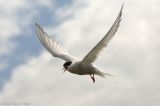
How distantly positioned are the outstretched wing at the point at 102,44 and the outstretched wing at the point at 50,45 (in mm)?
2615

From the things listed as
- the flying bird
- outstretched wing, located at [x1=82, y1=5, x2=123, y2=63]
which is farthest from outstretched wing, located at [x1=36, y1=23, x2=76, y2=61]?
outstretched wing, located at [x1=82, y1=5, x2=123, y2=63]

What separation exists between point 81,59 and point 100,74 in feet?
2.33

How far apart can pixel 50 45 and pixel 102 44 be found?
4.30 meters

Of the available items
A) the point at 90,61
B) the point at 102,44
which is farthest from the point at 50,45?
the point at 102,44

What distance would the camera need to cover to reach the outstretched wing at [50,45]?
17.8 m

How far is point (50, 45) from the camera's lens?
18234 mm

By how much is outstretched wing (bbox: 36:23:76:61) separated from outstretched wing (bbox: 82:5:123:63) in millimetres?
2615

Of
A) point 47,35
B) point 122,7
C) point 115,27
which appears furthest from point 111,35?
point 47,35

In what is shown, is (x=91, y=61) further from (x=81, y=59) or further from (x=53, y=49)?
(x=53, y=49)

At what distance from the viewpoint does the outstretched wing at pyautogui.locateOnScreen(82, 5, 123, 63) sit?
13203 mm

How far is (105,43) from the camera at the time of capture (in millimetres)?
14242

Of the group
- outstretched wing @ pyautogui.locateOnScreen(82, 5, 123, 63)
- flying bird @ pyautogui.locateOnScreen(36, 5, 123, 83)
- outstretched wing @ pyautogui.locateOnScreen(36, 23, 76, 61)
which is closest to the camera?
outstretched wing @ pyautogui.locateOnScreen(82, 5, 123, 63)

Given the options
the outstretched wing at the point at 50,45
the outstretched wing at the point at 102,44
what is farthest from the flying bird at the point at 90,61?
the outstretched wing at the point at 50,45

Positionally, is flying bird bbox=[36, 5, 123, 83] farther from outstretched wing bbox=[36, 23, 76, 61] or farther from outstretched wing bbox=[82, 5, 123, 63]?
outstretched wing bbox=[36, 23, 76, 61]
